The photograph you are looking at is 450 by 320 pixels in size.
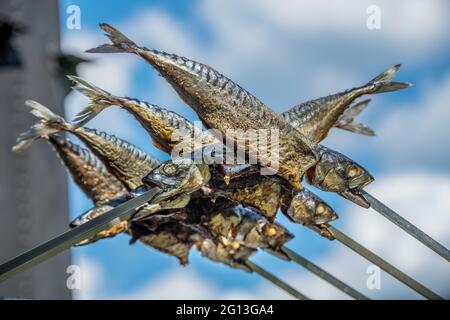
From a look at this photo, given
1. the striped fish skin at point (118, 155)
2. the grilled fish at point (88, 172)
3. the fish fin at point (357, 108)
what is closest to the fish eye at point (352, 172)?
the fish fin at point (357, 108)

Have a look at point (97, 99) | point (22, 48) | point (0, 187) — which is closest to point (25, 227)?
point (0, 187)

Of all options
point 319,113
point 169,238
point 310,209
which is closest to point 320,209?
point 310,209

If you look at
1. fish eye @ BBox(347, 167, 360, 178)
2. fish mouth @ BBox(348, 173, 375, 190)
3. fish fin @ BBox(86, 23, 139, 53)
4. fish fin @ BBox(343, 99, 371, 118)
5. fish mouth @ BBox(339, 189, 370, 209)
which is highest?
fish fin @ BBox(86, 23, 139, 53)

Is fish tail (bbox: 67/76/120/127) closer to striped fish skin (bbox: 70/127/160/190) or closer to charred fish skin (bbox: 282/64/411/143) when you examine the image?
striped fish skin (bbox: 70/127/160/190)

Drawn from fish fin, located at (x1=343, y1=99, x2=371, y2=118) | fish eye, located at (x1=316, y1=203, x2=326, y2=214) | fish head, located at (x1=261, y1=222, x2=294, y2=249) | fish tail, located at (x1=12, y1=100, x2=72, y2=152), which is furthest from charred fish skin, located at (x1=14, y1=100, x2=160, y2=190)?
fish fin, located at (x1=343, y1=99, x2=371, y2=118)

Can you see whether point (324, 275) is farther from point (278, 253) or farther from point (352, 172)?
point (352, 172)
